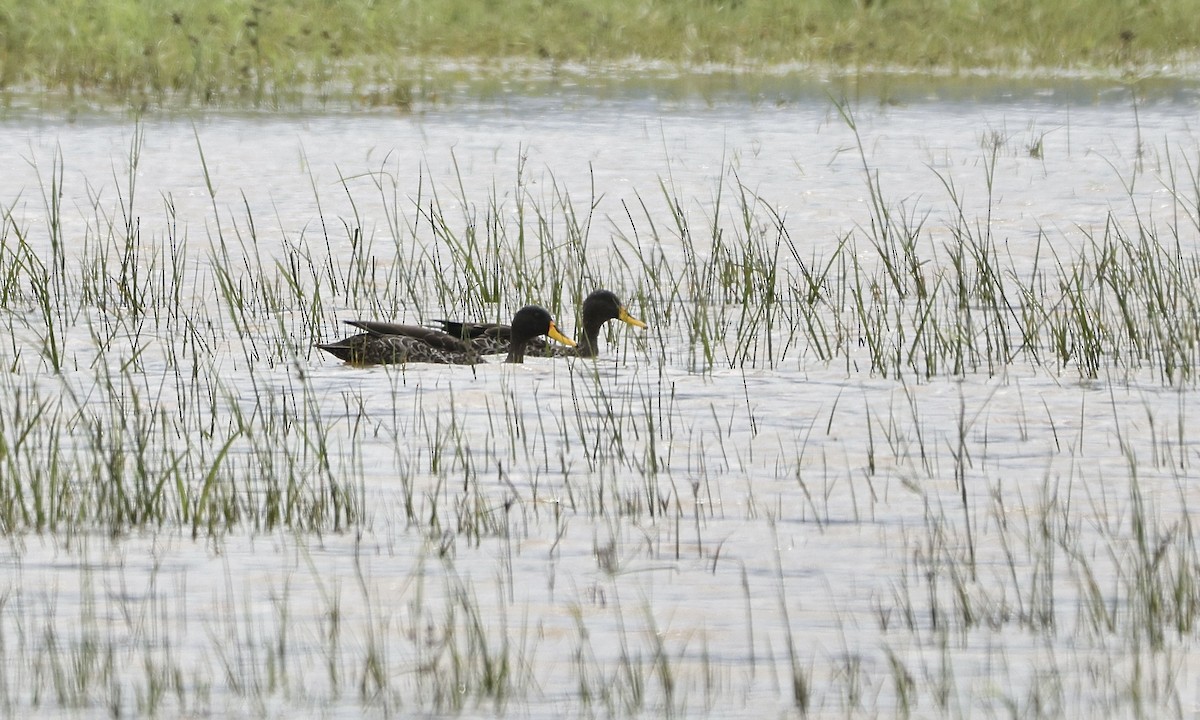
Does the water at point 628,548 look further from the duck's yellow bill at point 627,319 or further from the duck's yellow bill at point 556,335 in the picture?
the duck's yellow bill at point 556,335

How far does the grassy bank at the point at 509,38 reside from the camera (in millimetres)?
21656

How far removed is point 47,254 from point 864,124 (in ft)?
30.9

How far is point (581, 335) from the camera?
8.91 meters

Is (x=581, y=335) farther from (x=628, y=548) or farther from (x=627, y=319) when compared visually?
(x=628, y=548)

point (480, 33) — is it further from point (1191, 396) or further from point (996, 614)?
point (996, 614)

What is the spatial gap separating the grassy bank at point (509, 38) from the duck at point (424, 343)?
12.1 metres

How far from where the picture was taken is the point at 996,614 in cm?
438

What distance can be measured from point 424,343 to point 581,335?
84 cm

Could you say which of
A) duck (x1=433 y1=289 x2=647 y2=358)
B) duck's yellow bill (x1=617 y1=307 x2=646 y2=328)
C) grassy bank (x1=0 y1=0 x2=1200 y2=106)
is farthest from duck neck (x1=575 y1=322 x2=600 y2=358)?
grassy bank (x1=0 y1=0 x2=1200 y2=106)

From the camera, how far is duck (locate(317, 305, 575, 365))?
816 cm

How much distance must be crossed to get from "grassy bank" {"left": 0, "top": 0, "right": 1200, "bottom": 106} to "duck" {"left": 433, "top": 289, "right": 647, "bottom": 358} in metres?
11.8

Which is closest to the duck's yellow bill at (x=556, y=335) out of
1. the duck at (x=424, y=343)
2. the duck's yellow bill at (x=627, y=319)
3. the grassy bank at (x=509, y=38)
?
the duck at (x=424, y=343)

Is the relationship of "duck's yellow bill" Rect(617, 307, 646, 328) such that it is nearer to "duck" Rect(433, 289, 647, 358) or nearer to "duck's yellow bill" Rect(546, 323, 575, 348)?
"duck" Rect(433, 289, 647, 358)

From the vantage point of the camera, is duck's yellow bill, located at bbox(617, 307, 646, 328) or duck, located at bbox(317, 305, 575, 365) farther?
duck's yellow bill, located at bbox(617, 307, 646, 328)
